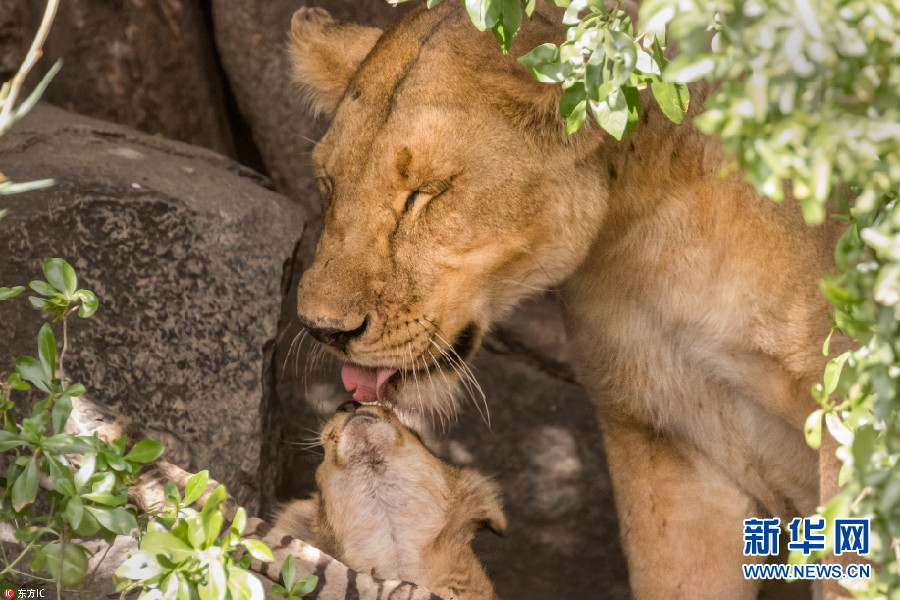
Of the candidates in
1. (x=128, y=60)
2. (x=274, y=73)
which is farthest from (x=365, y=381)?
(x=128, y=60)

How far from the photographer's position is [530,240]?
2131 mm

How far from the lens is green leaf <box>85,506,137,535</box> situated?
1495mm

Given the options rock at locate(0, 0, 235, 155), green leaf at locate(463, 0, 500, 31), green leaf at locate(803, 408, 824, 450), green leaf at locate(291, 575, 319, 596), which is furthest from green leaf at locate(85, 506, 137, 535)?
rock at locate(0, 0, 235, 155)

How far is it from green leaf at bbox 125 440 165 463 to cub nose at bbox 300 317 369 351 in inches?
23.3

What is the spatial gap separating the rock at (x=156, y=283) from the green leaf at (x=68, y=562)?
120 centimetres

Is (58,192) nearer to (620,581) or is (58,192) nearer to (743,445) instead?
(743,445)

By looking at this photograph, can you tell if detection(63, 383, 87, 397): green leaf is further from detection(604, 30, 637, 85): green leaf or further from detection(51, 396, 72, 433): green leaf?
detection(604, 30, 637, 85): green leaf

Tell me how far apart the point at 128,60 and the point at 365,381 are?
1.89 m

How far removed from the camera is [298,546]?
2.01m

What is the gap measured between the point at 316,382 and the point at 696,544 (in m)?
1.70

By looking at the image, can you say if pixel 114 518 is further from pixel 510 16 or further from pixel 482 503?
pixel 482 503

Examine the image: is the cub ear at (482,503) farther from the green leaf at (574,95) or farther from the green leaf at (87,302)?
the green leaf at (574,95)

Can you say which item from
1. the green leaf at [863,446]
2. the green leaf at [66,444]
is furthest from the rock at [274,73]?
the green leaf at [863,446]

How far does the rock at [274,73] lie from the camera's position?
3.59 m
